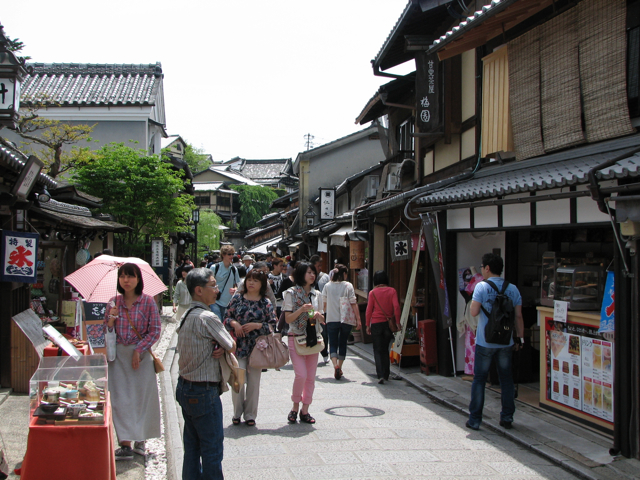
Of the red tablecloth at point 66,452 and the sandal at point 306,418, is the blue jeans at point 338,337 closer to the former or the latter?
the sandal at point 306,418

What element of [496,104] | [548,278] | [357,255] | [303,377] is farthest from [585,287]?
[357,255]

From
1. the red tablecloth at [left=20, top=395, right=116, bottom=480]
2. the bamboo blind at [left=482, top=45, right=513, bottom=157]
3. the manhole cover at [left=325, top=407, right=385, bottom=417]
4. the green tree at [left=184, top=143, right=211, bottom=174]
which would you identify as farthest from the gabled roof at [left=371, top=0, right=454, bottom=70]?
the green tree at [left=184, top=143, right=211, bottom=174]

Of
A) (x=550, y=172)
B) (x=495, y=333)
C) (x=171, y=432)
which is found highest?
(x=550, y=172)

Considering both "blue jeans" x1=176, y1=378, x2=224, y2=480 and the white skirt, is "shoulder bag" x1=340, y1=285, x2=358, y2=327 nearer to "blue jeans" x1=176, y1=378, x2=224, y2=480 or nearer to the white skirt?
the white skirt

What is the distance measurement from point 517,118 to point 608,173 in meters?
3.61

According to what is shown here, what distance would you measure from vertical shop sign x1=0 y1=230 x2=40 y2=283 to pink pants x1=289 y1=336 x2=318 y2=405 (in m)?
4.13

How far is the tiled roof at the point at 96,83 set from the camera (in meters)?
23.1

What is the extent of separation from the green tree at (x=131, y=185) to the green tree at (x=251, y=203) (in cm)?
3788

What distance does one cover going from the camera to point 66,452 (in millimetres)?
4184

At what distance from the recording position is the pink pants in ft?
22.7

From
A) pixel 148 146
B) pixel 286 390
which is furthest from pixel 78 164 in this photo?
pixel 286 390

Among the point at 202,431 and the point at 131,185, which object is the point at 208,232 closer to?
the point at 131,185

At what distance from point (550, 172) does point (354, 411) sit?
13.4 feet

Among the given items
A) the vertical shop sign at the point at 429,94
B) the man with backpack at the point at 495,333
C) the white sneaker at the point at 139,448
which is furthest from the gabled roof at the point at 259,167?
the white sneaker at the point at 139,448
